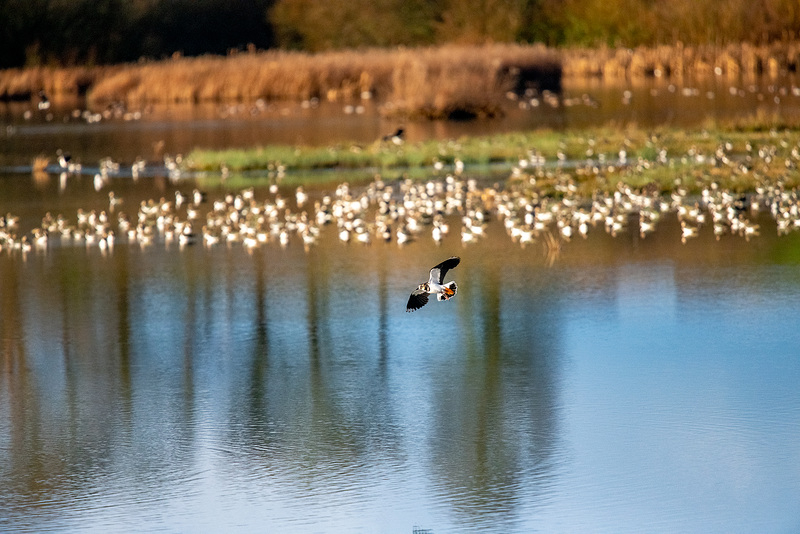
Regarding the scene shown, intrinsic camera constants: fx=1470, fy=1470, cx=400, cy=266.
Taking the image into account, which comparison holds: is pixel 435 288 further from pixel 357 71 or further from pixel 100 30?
pixel 100 30

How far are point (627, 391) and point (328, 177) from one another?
13.7 m

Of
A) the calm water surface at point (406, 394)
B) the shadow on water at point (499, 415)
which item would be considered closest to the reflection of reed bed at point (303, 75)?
the calm water surface at point (406, 394)

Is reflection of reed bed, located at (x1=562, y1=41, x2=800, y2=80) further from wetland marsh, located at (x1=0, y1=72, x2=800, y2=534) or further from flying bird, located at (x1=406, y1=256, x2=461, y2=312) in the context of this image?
flying bird, located at (x1=406, y1=256, x2=461, y2=312)

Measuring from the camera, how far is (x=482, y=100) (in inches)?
1348

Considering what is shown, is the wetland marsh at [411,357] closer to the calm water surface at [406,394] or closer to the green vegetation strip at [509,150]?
the calm water surface at [406,394]

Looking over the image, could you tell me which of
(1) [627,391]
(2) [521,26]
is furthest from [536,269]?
(2) [521,26]

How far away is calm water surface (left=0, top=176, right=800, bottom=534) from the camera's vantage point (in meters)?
7.37

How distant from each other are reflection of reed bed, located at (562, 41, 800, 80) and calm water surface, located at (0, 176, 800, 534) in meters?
35.2

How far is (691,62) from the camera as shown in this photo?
165ft

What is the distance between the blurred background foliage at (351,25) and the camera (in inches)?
2170

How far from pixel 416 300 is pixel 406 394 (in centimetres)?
90

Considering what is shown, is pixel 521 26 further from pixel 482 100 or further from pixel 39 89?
pixel 482 100

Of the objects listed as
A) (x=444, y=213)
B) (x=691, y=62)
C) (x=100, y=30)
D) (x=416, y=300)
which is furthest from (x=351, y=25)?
(x=416, y=300)

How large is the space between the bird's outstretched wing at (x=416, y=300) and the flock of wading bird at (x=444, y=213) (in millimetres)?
A: 6031
